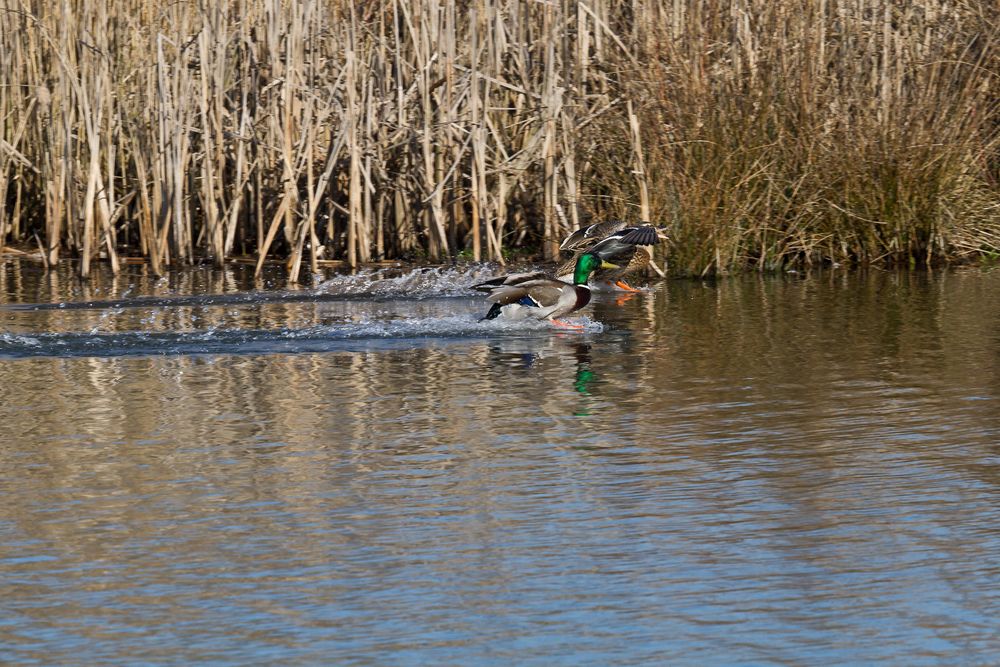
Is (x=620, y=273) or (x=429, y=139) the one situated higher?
(x=429, y=139)

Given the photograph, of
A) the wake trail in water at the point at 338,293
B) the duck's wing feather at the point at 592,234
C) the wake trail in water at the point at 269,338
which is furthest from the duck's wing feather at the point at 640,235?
the wake trail in water at the point at 269,338

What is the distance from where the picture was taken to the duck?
11094 millimetres

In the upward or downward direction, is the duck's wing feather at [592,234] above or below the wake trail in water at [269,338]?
above

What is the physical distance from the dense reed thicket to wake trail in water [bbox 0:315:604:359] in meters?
3.18

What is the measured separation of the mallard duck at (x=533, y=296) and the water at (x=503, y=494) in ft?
0.46

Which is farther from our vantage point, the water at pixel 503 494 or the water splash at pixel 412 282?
the water splash at pixel 412 282

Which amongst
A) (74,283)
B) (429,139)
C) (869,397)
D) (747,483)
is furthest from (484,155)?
(747,483)

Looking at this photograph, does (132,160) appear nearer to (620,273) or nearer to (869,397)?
(620,273)

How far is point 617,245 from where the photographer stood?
36.6 ft

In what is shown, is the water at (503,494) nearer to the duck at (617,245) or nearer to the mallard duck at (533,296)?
the mallard duck at (533,296)

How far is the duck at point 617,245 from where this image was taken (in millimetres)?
11094

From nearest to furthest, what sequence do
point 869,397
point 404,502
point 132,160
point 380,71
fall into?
point 404,502 → point 869,397 → point 380,71 → point 132,160

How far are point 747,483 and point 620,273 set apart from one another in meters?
6.64

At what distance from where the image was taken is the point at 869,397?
691 cm
